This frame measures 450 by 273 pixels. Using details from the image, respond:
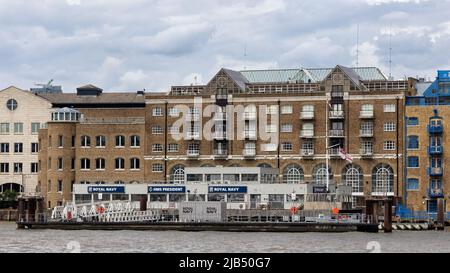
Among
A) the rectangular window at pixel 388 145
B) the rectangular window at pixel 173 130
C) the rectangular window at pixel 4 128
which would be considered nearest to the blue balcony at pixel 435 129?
the rectangular window at pixel 388 145

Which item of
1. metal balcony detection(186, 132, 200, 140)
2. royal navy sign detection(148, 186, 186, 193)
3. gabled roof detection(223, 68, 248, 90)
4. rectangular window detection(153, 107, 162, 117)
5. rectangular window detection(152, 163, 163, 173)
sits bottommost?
royal navy sign detection(148, 186, 186, 193)

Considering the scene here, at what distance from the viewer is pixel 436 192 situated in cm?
13125

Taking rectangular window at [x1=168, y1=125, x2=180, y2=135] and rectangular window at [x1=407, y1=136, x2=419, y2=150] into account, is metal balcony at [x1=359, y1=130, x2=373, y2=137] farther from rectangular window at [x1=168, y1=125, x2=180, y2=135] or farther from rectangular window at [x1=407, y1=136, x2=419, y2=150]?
rectangular window at [x1=168, y1=125, x2=180, y2=135]

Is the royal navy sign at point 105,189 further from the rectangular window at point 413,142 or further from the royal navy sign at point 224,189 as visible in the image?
the rectangular window at point 413,142

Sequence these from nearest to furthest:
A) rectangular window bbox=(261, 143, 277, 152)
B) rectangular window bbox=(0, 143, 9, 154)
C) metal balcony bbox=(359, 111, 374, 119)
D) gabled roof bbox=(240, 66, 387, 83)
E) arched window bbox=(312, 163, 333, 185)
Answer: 1. metal balcony bbox=(359, 111, 374, 119)
2. arched window bbox=(312, 163, 333, 185)
3. rectangular window bbox=(261, 143, 277, 152)
4. gabled roof bbox=(240, 66, 387, 83)
5. rectangular window bbox=(0, 143, 9, 154)

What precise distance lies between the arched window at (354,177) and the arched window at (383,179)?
66.5 inches

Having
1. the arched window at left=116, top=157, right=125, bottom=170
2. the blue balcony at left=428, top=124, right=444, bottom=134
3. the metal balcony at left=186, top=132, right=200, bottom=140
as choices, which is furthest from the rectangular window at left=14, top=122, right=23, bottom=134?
the blue balcony at left=428, top=124, right=444, bottom=134

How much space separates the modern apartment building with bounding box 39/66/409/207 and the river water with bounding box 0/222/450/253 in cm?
3755

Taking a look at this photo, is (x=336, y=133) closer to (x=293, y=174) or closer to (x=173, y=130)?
(x=293, y=174)

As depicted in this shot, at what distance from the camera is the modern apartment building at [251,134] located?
441 ft

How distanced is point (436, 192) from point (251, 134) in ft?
85.0

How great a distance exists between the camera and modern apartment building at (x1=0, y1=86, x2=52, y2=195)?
154250mm

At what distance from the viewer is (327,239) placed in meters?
81.6
